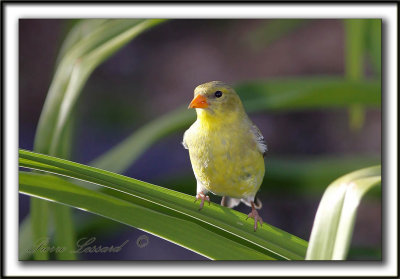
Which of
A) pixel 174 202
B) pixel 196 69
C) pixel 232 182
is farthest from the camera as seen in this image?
pixel 196 69

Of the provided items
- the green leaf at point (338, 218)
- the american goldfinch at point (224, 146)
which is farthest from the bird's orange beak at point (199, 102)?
the green leaf at point (338, 218)

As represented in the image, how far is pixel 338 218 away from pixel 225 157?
0.45 meters

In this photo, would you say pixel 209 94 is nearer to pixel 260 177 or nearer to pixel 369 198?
pixel 260 177

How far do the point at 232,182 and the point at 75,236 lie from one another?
2.01 feet

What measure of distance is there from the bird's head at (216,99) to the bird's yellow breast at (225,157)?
4 centimetres

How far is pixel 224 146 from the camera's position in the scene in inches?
67.9

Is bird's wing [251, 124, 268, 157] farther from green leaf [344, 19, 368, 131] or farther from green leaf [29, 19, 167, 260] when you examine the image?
green leaf [29, 19, 167, 260]

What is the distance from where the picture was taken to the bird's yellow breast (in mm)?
1716

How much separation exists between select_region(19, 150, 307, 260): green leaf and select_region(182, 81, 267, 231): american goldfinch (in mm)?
143

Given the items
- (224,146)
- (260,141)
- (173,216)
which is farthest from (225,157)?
(173,216)

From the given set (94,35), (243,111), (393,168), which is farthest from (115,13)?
(393,168)

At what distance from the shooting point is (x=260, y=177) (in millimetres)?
1797

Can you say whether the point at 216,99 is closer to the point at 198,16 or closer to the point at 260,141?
the point at 260,141

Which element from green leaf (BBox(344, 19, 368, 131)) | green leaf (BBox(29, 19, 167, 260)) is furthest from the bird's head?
green leaf (BBox(344, 19, 368, 131))
